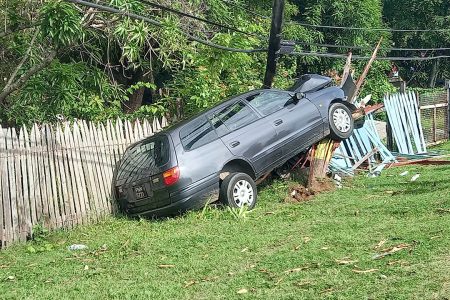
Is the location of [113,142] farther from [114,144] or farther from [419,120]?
[419,120]

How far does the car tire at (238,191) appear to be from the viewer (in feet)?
26.1

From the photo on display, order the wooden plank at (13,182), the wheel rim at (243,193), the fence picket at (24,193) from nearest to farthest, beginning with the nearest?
the wooden plank at (13,182) < the fence picket at (24,193) < the wheel rim at (243,193)

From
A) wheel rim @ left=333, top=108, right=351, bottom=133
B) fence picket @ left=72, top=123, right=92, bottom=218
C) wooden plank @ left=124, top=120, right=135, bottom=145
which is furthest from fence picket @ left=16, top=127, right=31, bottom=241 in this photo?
wheel rim @ left=333, top=108, right=351, bottom=133

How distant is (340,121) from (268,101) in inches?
57.7

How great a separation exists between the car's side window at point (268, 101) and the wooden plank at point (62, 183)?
2986 mm

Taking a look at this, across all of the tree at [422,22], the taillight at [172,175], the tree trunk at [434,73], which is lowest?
the taillight at [172,175]

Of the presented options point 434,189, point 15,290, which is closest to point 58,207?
point 15,290

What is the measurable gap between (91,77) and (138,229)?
3.96 m

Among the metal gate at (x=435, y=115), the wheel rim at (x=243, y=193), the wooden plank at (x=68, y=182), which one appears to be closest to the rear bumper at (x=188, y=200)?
the wheel rim at (x=243, y=193)

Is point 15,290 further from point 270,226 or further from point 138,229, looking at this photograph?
point 270,226

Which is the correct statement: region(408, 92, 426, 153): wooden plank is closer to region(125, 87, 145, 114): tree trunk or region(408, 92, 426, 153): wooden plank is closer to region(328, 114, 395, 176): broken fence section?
region(328, 114, 395, 176): broken fence section

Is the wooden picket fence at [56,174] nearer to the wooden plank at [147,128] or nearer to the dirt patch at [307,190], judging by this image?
the wooden plank at [147,128]

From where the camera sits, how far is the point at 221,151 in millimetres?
8078

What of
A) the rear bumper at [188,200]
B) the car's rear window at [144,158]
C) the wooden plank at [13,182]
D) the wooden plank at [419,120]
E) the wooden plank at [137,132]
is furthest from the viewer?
the wooden plank at [419,120]
